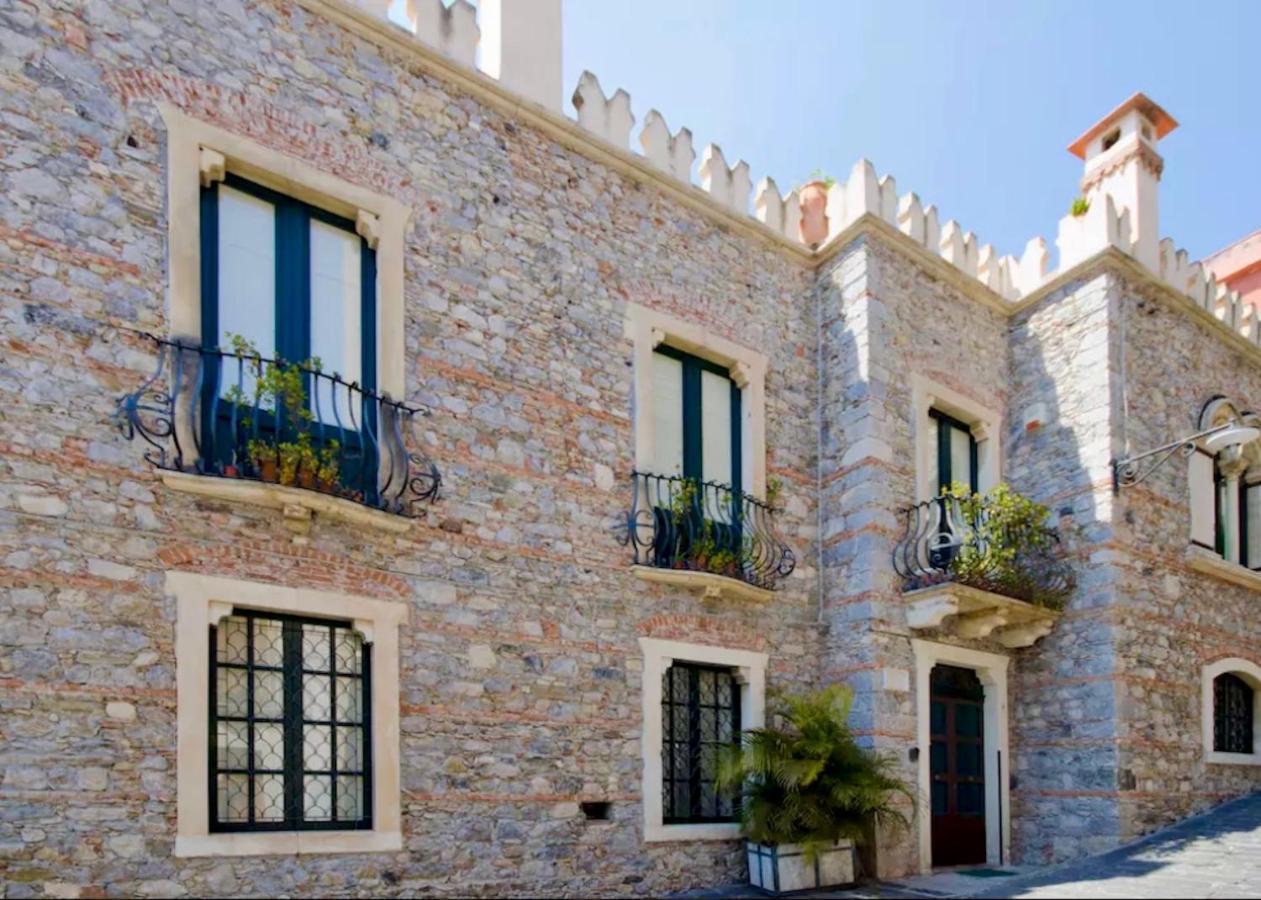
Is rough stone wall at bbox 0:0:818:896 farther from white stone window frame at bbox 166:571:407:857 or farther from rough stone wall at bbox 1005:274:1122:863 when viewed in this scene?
rough stone wall at bbox 1005:274:1122:863

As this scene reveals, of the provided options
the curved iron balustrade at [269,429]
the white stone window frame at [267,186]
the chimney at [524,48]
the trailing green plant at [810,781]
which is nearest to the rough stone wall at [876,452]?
the trailing green plant at [810,781]

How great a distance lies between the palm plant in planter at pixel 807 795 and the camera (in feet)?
25.3

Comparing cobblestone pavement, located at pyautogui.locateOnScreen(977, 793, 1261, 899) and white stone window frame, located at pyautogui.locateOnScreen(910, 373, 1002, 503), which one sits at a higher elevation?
white stone window frame, located at pyautogui.locateOnScreen(910, 373, 1002, 503)

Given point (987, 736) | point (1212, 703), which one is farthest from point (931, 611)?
point (1212, 703)

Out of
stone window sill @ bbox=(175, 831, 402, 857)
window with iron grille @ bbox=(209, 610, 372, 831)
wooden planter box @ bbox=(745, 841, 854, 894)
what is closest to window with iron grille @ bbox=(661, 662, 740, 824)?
wooden planter box @ bbox=(745, 841, 854, 894)

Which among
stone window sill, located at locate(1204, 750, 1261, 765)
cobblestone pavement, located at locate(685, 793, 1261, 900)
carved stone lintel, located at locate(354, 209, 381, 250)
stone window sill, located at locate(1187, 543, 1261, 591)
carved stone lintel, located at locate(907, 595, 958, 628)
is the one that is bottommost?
cobblestone pavement, located at locate(685, 793, 1261, 900)

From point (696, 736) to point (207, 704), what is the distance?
4.08 metres

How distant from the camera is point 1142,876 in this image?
25.7 feet

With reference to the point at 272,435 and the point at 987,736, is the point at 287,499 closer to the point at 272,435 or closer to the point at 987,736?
the point at 272,435

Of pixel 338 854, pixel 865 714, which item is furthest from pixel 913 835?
pixel 338 854

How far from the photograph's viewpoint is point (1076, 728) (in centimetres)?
971

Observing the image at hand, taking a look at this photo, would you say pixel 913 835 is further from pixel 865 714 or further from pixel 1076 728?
pixel 1076 728

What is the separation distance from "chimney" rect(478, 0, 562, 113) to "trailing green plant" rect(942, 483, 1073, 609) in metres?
5.29

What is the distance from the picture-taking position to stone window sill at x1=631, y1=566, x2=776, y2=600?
8031mm
